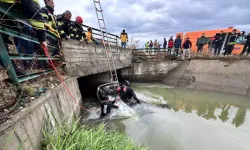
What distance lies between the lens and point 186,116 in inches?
214

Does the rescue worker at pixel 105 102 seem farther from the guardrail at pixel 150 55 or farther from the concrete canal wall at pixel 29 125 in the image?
the guardrail at pixel 150 55

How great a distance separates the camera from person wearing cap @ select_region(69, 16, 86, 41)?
5.30 metres

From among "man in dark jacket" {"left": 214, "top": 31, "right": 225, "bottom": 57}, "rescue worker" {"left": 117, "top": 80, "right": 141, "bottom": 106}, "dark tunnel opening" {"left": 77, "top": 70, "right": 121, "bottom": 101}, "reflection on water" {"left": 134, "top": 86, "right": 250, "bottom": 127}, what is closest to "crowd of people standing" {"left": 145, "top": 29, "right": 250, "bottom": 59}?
"man in dark jacket" {"left": 214, "top": 31, "right": 225, "bottom": 57}

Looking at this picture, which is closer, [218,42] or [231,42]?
[231,42]

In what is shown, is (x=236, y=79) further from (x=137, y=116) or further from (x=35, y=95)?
(x=35, y=95)

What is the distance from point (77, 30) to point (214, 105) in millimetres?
7626

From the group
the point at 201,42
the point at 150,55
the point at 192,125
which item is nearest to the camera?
the point at 192,125

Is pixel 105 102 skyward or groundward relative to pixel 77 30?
groundward

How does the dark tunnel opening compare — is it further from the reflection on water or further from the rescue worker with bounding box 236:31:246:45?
the rescue worker with bounding box 236:31:246:45

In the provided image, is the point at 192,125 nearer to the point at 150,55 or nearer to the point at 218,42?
the point at 150,55

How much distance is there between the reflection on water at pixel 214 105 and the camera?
5.51 metres

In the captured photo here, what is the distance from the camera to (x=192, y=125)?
4.69 m

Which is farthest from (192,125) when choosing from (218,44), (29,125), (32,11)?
(218,44)

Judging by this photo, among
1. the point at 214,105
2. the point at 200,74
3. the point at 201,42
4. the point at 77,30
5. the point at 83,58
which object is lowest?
the point at 214,105
